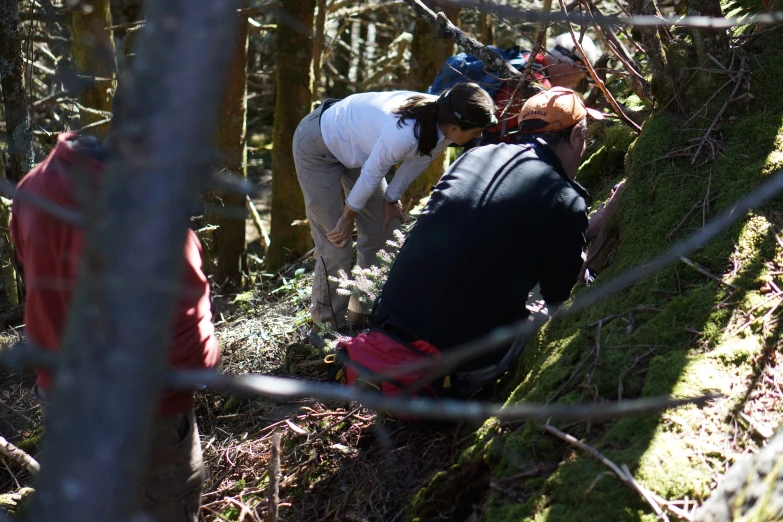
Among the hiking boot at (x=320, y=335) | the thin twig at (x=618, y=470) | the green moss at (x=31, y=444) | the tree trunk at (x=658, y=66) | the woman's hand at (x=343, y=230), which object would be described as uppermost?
the tree trunk at (x=658, y=66)

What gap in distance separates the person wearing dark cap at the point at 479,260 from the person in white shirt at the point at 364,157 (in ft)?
3.70

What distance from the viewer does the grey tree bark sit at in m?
1.04

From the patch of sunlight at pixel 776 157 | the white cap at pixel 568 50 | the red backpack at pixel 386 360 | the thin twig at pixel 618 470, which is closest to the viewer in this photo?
the thin twig at pixel 618 470

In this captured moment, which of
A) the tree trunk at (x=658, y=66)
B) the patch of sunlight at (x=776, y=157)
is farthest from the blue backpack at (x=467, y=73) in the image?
the patch of sunlight at (x=776, y=157)

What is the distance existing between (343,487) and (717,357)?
1.74 meters

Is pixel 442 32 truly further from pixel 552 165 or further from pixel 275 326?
pixel 275 326

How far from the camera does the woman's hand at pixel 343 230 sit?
16.9ft

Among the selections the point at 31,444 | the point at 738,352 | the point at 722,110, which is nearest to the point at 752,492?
the point at 738,352

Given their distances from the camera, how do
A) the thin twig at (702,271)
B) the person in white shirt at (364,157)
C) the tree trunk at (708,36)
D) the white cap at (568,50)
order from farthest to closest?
the white cap at (568,50) < the person in white shirt at (364,157) < the tree trunk at (708,36) < the thin twig at (702,271)

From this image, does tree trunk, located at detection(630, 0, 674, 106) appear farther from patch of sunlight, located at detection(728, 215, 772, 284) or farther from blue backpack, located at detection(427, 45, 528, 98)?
blue backpack, located at detection(427, 45, 528, 98)

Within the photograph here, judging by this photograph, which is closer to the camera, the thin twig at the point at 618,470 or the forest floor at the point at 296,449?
the thin twig at the point at 618,470

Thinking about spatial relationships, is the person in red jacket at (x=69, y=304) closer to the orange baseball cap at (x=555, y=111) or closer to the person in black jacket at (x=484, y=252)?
the person in black jacket at (x=484, y=252)

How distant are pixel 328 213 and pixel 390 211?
49 centimetres

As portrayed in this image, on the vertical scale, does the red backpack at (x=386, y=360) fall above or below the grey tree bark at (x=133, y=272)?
below
